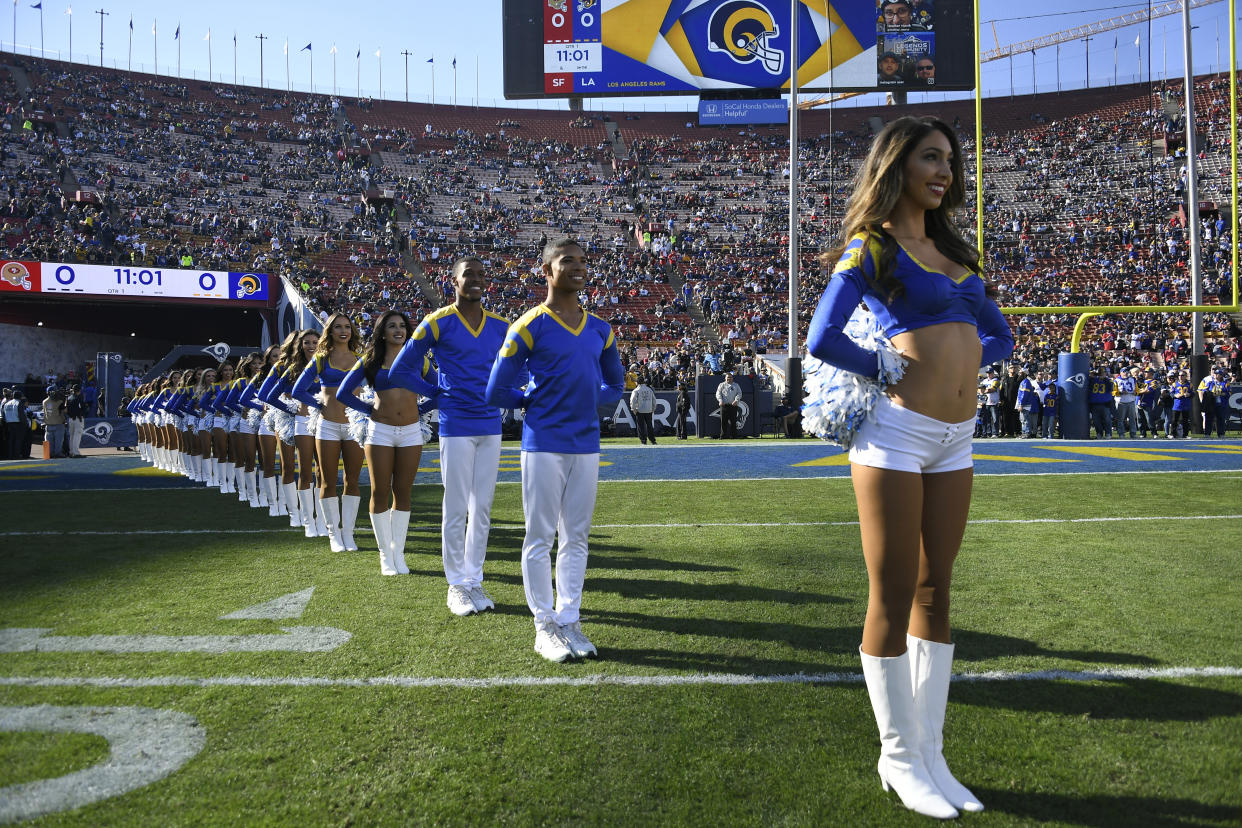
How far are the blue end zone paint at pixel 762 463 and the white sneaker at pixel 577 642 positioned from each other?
672 cm

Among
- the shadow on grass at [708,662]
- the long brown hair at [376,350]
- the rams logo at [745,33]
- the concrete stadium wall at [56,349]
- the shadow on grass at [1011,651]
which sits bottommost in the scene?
the shadow on grass at [708,662]

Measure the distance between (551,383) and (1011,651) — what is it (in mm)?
2322

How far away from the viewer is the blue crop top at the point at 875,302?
8.51ft

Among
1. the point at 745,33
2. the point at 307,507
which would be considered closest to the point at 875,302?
the point at 307,507

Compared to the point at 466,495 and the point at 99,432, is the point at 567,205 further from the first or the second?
the point at 466,495

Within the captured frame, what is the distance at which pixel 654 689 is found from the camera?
3645 mm

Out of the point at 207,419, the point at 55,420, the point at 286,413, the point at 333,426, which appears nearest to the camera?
the point at 333,426

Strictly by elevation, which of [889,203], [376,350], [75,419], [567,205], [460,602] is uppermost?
[567,205]

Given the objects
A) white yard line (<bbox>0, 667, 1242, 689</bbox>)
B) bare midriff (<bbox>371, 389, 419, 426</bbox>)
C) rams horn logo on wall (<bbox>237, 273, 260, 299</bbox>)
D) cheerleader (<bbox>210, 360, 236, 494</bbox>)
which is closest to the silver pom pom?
white yard line (<bbox>0, 667, 1242, 689</bbox>)

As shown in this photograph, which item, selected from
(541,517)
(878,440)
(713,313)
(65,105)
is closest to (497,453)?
(541,517)

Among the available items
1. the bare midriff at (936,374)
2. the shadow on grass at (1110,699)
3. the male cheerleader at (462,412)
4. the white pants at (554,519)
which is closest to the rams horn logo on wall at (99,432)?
the male cheerleader at (462,412)

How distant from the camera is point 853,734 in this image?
10.3 feet

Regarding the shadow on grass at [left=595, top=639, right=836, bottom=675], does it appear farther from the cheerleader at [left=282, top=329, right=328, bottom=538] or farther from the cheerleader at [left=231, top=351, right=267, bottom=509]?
the cheerleader at [left=231, top=351, right=267, bottom=509]

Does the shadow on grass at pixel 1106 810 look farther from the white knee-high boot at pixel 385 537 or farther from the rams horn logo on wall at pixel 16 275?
the rams horn logo on wall at pixel 16 275
